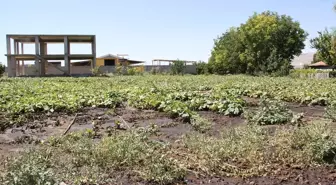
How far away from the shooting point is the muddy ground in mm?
3846

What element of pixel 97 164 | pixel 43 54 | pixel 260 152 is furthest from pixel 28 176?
pixel 43 54

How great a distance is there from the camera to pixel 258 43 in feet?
146

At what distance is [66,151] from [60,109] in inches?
162

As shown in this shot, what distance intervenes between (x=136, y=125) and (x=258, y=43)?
40.0 m

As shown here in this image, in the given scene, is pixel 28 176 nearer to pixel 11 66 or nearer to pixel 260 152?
pixel 260 152

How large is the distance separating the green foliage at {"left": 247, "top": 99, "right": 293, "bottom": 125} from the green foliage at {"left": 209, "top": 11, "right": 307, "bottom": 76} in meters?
35.8

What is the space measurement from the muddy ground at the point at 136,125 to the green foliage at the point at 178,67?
107ft

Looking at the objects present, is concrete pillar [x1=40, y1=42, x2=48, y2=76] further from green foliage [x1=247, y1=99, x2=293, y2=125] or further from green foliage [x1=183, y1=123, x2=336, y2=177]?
green foliage [x1=183, y1=123, x2=336, y2=177]

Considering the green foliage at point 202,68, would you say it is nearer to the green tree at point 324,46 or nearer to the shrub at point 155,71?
the shrub at point 155,71

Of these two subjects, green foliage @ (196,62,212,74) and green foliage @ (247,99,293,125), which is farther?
green foliage @ (196,62,212,74)

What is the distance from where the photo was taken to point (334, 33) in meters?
32.3

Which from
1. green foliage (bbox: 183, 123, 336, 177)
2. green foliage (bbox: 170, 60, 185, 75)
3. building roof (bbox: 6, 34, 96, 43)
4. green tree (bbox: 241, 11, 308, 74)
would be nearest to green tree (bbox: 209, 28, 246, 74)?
green tree (bbox: 241, 11, 308, 74)

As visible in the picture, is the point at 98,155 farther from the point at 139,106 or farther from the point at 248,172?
the point at 139,106

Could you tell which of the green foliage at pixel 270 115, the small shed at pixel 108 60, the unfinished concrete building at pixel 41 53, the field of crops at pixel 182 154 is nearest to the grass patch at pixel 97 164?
the field of crops at pixel 182 154
